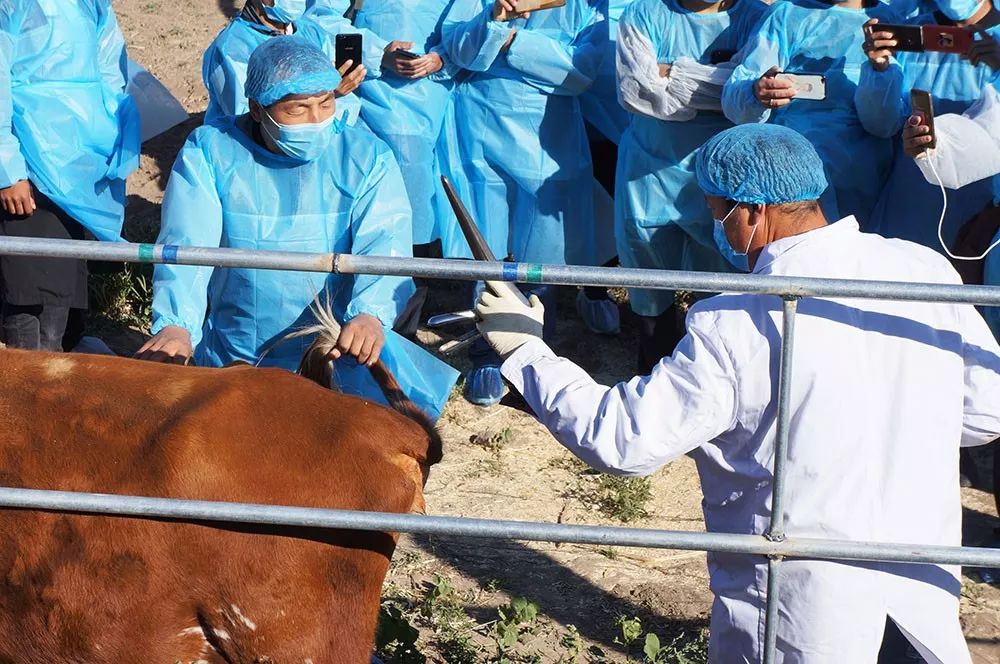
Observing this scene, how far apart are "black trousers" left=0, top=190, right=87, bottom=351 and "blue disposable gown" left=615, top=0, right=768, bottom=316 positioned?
2.41 m

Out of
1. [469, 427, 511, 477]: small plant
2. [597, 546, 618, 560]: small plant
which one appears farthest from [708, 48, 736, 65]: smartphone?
[597, 546, 618, 560]: small plant

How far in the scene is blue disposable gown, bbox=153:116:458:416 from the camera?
427 cm

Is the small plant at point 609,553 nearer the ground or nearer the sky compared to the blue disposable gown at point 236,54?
nearer the ground

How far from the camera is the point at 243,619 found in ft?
9.48

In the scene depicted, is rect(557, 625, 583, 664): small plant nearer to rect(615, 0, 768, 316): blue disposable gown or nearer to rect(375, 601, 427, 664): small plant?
rect(375, 601, 427, 664): small plant

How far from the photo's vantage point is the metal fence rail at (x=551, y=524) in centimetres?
251

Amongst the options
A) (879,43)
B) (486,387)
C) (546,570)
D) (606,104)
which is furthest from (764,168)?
(606,104)

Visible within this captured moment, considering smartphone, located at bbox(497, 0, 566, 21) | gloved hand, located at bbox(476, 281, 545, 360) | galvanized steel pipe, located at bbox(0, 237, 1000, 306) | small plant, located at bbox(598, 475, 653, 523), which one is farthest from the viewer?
smartphone, located at bbox(497, 0, 566, 21)

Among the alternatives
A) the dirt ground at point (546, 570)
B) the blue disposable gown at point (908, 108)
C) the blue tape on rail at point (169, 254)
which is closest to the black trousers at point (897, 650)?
the dirt ground at point (546, 570)

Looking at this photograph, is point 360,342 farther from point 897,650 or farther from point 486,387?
point 486,387

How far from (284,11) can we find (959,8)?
295 cm

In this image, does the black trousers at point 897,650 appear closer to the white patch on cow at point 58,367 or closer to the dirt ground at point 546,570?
the dirt ground at point 546,570

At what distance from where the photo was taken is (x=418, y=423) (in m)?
3.16

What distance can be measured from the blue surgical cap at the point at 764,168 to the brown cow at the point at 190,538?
1.01 m
